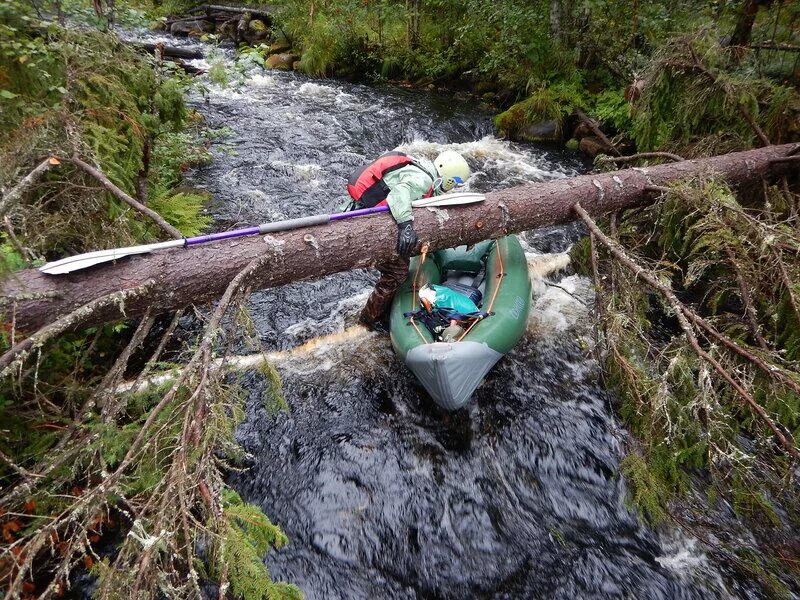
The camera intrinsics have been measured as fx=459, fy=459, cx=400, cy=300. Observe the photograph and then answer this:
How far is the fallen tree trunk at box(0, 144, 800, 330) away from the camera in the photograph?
275 cm

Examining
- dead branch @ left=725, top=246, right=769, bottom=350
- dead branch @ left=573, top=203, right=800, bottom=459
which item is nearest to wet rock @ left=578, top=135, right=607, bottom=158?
dead branch @ left=573, top=203, right=800, bottom=459

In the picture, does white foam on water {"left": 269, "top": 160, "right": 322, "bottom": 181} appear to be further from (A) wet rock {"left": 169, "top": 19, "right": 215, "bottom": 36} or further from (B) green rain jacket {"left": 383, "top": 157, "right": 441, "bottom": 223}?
(A) wet rock {"left": 169, "top": 19, "right": 215, "bottom": 36}

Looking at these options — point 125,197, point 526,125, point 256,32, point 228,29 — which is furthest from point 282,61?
point 125,197

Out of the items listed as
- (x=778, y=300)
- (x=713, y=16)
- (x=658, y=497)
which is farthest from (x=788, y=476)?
(x=713, y=16)

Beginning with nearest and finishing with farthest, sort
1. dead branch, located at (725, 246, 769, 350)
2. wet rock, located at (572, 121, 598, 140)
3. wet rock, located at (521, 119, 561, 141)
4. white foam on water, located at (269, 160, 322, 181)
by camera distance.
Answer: dead branch, located at (725, 246, 769, 350), white foam on water, located at (269, 160, 322, 181), wet rock, located at (572, 121, 598, 140), wet rock, located at (521, 119, 561, 141)

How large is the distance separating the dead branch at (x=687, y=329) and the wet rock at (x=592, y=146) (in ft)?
18.3

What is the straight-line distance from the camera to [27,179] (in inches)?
118

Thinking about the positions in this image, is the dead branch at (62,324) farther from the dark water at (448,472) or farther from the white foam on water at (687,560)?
the white foam on water at (687,560)

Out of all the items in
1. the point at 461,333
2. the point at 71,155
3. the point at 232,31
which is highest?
the point at 71,155

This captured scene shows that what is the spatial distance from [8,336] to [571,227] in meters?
6.91

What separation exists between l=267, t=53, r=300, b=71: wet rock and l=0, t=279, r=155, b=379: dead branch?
44.1ft

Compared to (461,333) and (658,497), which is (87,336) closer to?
(461,333)

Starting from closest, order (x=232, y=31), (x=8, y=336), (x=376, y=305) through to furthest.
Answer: (x=8, y=336) → (x=376, y=305) → (x=232, y=31)

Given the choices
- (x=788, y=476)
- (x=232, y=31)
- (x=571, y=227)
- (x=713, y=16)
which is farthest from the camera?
(x=232, y=31)
